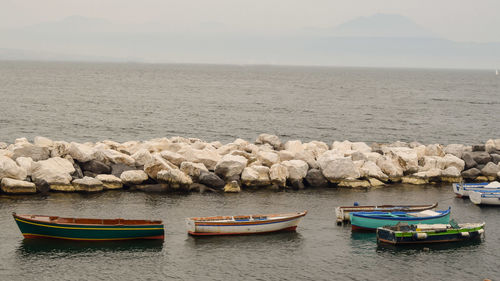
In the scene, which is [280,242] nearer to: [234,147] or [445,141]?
[234,147]

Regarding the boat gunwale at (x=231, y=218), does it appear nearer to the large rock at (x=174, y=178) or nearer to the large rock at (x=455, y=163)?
the large rock at (x=174, y=178)

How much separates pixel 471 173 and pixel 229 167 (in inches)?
895

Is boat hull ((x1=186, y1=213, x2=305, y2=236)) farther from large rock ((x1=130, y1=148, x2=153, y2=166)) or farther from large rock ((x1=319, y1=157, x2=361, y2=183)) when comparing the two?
large rock ((x1=130, y1=148, x2=153, y2=166))

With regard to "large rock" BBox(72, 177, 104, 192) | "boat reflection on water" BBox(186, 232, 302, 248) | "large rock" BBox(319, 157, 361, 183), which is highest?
"large rock" BBox(319, 157, 361, 183)

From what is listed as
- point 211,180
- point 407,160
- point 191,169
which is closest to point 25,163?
point 191,169

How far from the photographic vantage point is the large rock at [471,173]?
2105 inches

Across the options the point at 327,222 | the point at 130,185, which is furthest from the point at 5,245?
the point at 327,222

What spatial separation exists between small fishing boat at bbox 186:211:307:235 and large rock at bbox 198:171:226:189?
9378mm

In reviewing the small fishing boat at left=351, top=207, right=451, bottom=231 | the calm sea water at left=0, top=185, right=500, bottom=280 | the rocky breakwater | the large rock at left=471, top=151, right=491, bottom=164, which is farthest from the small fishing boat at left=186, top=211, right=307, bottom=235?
the large rock at left=471, top=151, right=491, bottom=164

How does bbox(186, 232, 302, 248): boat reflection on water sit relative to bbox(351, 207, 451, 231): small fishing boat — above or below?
below

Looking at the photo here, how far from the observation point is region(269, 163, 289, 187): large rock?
4819 centimetres

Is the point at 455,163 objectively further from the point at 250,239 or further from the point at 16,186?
the point at 16,186

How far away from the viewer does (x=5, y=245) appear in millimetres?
33906

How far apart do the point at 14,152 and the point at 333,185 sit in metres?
27.0
